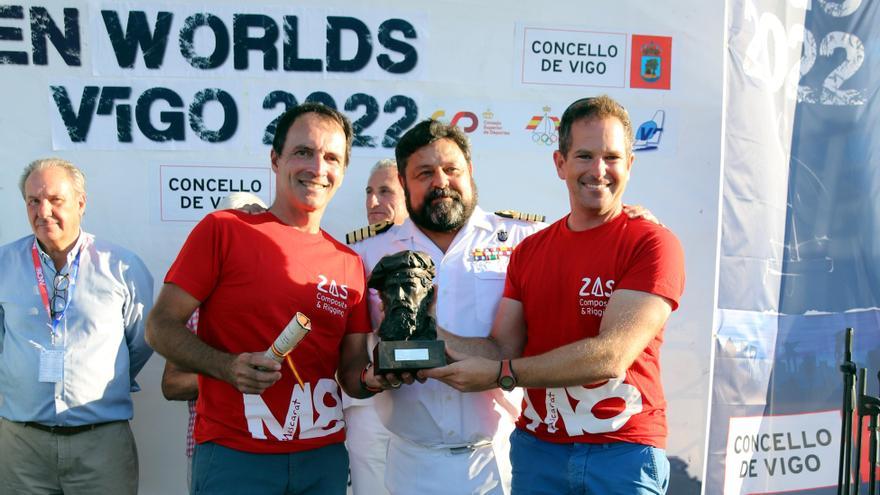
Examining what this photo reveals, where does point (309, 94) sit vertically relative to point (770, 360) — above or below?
above

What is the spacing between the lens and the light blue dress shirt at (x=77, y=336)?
361 cm

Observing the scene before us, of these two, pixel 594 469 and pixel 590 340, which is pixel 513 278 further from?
pixel 594 469

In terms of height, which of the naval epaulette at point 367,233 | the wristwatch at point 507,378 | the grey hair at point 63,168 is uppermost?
the grey hair at point 63,168

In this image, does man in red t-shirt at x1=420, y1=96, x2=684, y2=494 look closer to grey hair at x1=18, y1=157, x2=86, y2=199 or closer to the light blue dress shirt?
the light blue dress shirt

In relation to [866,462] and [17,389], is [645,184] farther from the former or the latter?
[17,389]

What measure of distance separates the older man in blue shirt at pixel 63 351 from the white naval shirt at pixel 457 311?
150cm

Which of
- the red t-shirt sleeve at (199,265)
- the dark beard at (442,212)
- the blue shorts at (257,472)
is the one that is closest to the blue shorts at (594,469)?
the blue shorts at (257,472)

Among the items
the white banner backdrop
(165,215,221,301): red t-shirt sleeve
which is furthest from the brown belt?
(165,215,221,301): red t-shirt sleeve

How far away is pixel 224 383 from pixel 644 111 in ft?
9.44

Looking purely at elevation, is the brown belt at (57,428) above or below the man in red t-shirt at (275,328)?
below

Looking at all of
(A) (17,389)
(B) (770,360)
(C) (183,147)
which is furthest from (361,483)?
(B) (770,360)

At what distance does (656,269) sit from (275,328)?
1248mm

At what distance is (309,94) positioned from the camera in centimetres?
424

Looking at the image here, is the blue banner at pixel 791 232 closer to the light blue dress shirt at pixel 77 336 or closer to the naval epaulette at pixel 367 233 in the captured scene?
the naval epaulette at pixel 367 233
